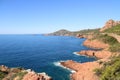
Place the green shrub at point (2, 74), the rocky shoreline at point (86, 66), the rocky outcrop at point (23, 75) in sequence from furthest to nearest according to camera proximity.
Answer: the rocky shoreline at point (86, 66) < the green shrub at point (2, 74) < the rocky outcrop at point (23, 75)

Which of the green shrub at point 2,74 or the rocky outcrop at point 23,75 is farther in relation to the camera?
the green shrub at point 2,74

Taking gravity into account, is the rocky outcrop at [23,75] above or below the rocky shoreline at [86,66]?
above

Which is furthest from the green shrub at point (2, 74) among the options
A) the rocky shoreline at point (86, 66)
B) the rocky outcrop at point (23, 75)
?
the rocky shoreline at point (86, 66)

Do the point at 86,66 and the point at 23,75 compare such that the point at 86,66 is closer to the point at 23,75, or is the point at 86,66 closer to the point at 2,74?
the point at 23,75

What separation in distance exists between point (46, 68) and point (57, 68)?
5.36 m

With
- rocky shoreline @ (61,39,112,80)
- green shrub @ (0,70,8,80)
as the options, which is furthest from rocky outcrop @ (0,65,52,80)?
rocky shoreline @ (61,39,112,80)

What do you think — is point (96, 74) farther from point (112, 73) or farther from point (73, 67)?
point (73, 67)

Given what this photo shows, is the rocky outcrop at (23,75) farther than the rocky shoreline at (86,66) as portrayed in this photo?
No

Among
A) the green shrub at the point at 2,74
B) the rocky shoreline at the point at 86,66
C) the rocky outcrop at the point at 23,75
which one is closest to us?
the rocky outcrop at the point at 23,75

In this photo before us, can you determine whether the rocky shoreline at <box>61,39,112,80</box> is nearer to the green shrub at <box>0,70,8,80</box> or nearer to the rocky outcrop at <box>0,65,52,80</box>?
the rocky outcrop at <box>0,65,52,80</box>

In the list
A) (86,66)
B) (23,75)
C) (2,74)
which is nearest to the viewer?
(23,75)

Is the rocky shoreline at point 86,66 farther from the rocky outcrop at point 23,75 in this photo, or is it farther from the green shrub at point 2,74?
the green shrub at point 2,74

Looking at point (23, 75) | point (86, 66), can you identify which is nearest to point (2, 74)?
point (23, 75)

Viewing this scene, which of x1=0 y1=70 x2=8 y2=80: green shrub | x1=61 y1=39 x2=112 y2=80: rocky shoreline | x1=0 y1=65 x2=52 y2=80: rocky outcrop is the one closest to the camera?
x1=0 y1=65 x2=52 y2=80: rocky outcrop
